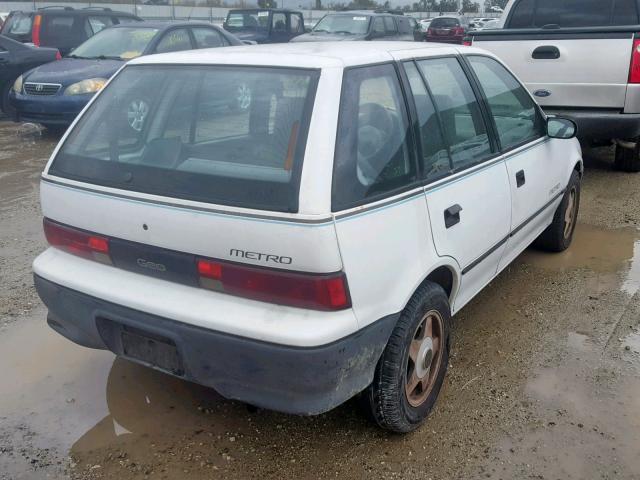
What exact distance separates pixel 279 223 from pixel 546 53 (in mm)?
5206

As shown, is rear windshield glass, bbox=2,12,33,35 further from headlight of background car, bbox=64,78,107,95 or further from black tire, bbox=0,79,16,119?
headlight of background car, bbox=64,78,107,95

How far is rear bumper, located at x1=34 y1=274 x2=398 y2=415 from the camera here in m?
2.29

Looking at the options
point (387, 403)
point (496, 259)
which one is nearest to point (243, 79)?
point (387, 403)

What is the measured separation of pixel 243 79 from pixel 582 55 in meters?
4.73

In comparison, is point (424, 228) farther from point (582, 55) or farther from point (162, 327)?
point (582, 55)

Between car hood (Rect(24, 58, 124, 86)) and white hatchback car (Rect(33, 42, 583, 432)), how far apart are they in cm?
647

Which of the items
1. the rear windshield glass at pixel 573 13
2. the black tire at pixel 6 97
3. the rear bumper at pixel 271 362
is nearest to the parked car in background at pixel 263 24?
the black tire at pixel 6 97

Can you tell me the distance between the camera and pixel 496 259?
11.6 feet

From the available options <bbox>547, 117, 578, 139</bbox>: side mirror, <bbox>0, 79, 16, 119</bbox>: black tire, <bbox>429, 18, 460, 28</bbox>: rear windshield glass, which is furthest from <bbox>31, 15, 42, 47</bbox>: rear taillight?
<bbox>429, 18, 460, 28</bbox>: rear windshield glass

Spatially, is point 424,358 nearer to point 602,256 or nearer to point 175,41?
point 602,256

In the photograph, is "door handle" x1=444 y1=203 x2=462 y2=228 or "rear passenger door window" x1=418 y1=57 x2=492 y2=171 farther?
"rear passenger door window" x1=418 y1=57 x2=492 y2=171

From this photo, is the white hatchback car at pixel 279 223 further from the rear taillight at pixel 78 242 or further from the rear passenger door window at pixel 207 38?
the rear passenger door window at pixel 207 38

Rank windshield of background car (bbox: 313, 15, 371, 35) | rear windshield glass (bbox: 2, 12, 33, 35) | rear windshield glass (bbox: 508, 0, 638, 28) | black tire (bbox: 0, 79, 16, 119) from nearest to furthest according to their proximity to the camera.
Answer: rear windshield glass (bbox: 508, 0, 638, 28) < black tire (bbox: 0, 79, 16, 119) < rear windshield glass (bbox: 2, 12, 33, 35) < windshield of background car (bbox: 313, 15, 371, 35)

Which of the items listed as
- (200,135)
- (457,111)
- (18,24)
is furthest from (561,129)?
(18,24)
